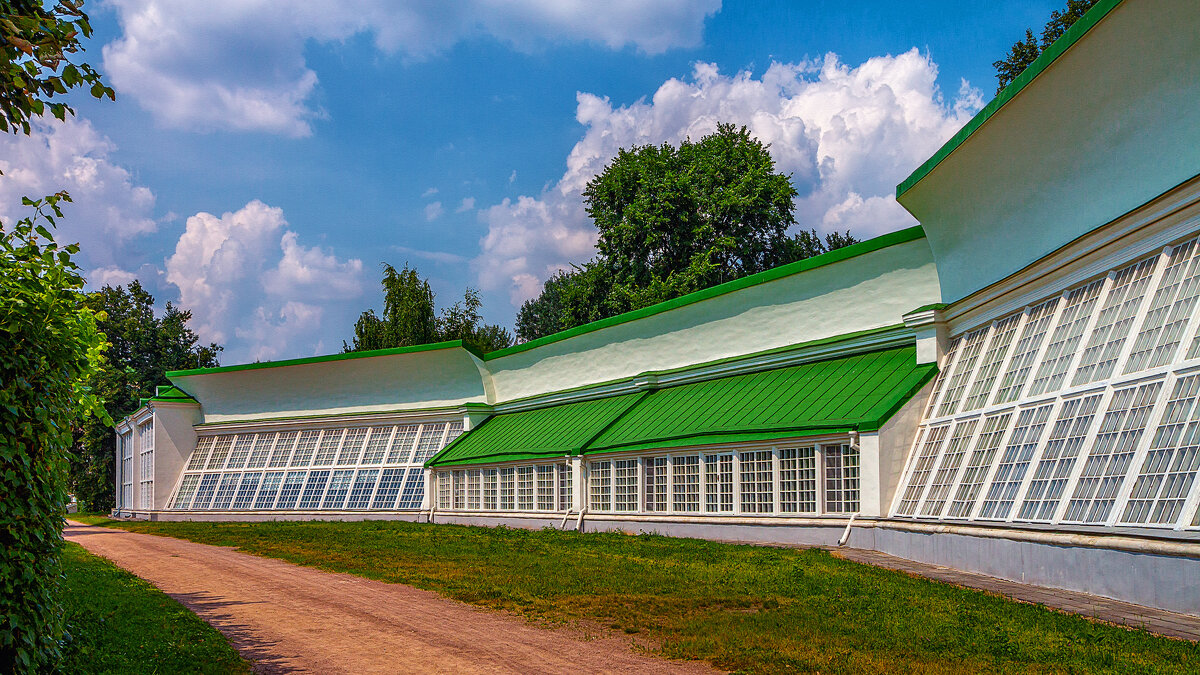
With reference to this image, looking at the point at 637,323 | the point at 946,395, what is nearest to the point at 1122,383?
the point at 946,395

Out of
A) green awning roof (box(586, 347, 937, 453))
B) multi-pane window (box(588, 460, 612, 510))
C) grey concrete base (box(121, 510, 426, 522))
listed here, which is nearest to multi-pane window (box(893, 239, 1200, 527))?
green awning roof (box(586, 347, 937, 453))

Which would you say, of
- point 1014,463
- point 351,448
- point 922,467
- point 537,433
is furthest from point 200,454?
point 1014,463

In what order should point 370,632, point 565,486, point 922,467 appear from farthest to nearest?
point 565,486 < point 922,467 < point 370,632

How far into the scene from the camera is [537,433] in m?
32.1

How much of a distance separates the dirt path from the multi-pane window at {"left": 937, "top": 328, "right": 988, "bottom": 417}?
9.99 meters

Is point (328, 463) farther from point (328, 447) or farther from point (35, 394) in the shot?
point (35, 394)

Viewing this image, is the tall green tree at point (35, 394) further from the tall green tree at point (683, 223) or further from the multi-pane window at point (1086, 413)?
the tall green tree at point (683, 223)

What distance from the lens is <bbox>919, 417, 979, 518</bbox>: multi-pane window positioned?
16.2 m

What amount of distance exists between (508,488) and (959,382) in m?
17.8

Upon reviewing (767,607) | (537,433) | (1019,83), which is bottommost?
(767,607)

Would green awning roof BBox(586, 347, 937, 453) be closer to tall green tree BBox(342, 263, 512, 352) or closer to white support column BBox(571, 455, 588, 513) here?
white support column BBox(571, 455, 588, 513)

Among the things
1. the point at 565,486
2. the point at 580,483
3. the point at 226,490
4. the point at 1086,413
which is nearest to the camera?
the point at 1086,413

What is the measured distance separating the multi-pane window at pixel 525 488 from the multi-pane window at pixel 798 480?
11.8m

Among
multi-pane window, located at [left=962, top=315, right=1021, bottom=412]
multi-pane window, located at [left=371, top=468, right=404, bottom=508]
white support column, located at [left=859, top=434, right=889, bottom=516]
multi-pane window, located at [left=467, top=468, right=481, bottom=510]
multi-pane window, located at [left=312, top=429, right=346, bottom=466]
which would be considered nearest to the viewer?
multi-pane window, located at [left=962, top=315, right=1021, bottom=412]
